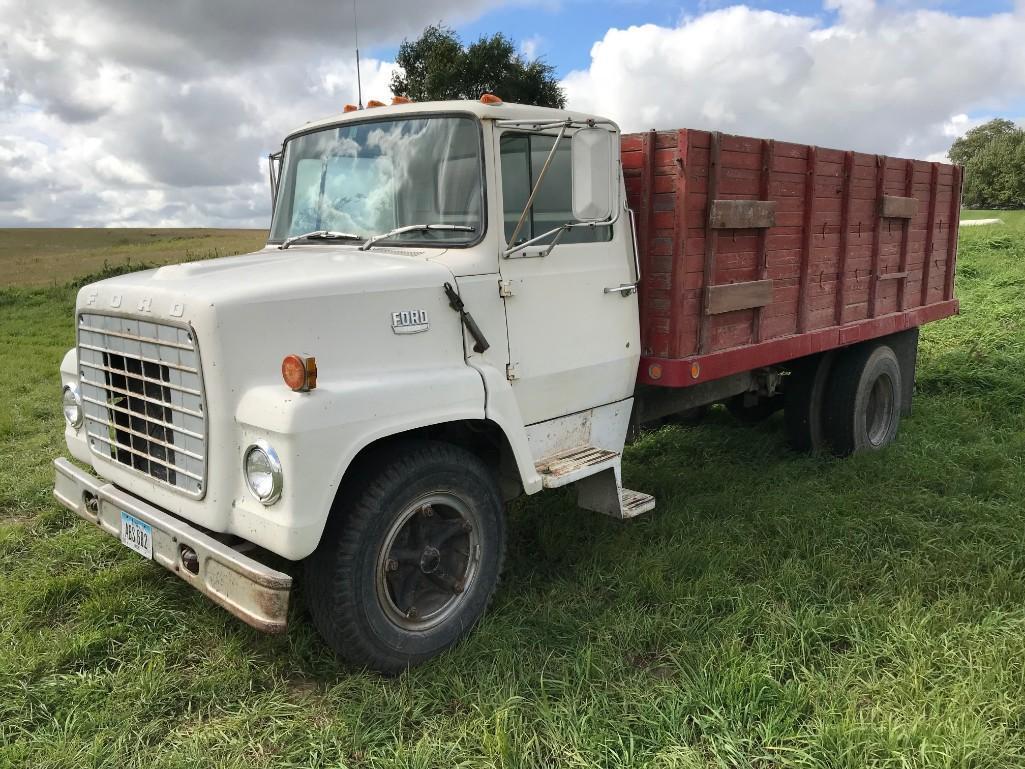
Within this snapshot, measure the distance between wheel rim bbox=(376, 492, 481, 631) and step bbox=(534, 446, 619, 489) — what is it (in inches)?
18.5

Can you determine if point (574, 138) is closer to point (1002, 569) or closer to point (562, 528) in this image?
point (562, 528)

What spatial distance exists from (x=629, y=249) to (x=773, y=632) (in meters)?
2.01

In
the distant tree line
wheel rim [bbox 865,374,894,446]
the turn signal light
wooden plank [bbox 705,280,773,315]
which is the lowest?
wheel rim [bbox 865,374,894,446]

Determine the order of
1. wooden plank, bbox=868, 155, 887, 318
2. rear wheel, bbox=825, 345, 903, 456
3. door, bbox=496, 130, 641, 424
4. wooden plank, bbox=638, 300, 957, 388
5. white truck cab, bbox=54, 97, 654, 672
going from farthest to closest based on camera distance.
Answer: rear wheel, bbox=825, 345, 903, 456, wooden plank, bbox=868, 155, 887, 318, wooden plank, bbox=638, 300, 957, 388, door, bbox=496, 130, 641, 424, white truck cab, bbox=54, 97, 654, 672

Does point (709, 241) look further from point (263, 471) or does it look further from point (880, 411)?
point (880, 411)

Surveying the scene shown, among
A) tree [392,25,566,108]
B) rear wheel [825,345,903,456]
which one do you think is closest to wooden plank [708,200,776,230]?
rear wheel [825,345,903,456]

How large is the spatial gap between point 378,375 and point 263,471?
1.90 feet

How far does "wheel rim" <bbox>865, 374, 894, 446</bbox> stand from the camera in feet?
21.4

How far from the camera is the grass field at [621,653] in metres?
2.84

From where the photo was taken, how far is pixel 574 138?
3.42 metres

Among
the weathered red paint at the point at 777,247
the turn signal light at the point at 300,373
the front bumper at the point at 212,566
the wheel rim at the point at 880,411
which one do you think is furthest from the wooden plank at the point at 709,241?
the wheel rim at the point at 880,411

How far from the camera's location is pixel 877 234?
19.2 ft

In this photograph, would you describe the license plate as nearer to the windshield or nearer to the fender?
the fender

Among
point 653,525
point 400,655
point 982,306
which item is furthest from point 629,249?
point 982,306
